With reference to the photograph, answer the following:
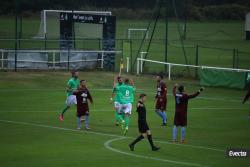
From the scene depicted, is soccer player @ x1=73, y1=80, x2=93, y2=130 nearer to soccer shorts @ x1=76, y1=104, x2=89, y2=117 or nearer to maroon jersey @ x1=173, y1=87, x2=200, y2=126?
soccer shorts @ x1=76, y1=104, x2=89, y2=117

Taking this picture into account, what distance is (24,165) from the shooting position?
80.7 ft

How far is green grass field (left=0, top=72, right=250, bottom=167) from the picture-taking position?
84.8 feet

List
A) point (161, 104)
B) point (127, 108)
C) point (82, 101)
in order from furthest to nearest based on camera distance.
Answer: point (161, 104), point (127, 108), point (82, 101)

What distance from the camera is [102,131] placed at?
33031mm

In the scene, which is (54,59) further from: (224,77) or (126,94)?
(126,94)

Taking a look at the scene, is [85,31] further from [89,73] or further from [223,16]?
[223,16]

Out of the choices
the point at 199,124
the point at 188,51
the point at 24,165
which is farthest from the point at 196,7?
the point at 24,165

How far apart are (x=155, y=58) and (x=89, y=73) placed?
14673mm

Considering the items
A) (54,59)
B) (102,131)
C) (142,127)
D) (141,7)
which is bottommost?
(102,131)

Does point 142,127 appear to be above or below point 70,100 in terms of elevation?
below

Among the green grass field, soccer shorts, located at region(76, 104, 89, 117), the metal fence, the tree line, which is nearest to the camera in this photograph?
the green grass field

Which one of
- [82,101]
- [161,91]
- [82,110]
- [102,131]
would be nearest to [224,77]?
[161,91]

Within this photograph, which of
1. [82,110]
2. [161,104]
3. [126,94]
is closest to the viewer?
[82,110]

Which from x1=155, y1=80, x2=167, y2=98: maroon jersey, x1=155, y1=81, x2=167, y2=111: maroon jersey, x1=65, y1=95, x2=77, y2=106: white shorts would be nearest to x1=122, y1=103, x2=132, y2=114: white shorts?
x1=155, y1=81, x2=167, y2=111: maroon jersey
